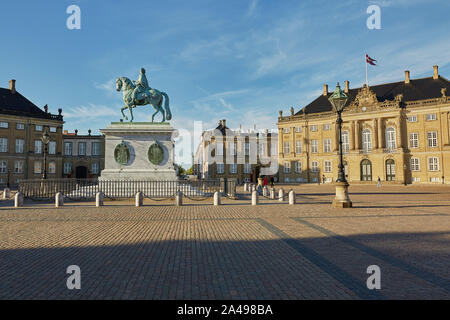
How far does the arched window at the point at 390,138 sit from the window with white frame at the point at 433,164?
556cm

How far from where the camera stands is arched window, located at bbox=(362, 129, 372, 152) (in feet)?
163

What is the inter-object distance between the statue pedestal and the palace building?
39584 millimetres

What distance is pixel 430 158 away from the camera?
4456 centimetres

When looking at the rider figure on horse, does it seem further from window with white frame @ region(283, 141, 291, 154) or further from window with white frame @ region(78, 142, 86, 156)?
window with white frame @ region(78, 142, 86, 156)

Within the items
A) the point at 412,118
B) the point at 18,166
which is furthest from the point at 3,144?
the point at 412,118

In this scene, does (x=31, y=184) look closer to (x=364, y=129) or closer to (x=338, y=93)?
(x=338, y=93)

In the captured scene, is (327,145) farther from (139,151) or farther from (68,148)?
(68,148)

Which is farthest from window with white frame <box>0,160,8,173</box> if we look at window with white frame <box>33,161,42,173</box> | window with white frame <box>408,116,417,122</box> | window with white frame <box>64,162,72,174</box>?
window with white frame <box>408,116,417,122</box>

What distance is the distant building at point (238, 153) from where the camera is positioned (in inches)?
2470

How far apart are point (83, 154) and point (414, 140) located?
2501 inches

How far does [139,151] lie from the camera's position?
19359mm

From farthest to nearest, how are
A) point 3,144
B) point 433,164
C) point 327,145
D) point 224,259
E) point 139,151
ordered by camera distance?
point 327,145
point 3,144
point 433,164
point 139,151
point 224,259

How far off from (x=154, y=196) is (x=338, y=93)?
1270cm

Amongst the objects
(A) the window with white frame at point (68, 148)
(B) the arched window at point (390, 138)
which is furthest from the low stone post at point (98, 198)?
(A) the window with white frame at point (68, 148)
